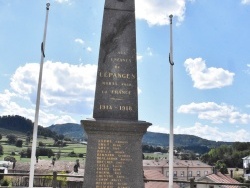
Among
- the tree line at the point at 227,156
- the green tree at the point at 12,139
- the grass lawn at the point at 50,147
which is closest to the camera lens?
the grass lawn at the point at 50,147

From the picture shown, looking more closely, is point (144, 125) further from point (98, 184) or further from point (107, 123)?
point (98, 184)

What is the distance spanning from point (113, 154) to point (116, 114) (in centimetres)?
94

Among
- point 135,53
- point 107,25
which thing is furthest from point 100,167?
point 107,25

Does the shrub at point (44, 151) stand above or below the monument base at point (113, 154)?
above

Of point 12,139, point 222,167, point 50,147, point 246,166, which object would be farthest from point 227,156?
point 12,139

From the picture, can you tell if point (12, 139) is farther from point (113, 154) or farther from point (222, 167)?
point (113, 154)

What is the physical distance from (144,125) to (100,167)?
1315 millimetres

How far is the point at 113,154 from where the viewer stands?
27.0ft

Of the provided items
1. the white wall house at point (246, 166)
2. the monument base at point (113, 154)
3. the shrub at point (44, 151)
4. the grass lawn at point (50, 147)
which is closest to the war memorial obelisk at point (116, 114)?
the monument base at point (113, 154)

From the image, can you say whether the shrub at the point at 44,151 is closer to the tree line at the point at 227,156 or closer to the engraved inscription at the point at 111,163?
the tree line at the point at 227,156

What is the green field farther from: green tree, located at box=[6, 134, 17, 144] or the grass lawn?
green tree, located at box=[6, 134, 17, 144]

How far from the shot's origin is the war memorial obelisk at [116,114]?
8180mm

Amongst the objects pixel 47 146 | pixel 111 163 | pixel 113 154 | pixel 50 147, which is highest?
pixel 47 146

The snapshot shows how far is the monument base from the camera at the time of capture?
26.7ft
